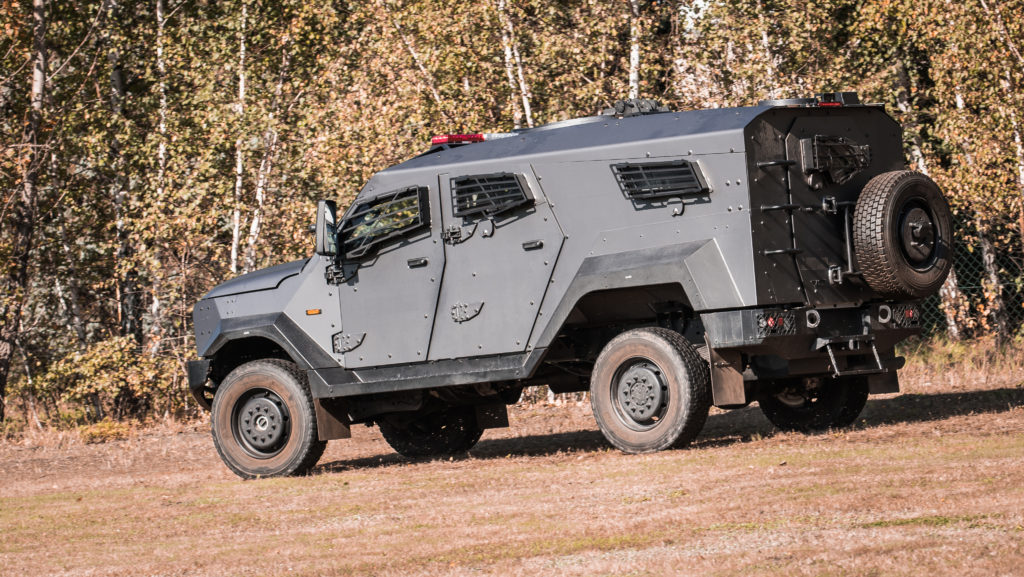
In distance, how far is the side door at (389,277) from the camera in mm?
11180

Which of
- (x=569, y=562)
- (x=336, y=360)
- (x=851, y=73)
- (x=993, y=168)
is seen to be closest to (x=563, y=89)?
(x=851, y=73)

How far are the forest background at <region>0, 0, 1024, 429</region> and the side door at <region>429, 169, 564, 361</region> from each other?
6.89m

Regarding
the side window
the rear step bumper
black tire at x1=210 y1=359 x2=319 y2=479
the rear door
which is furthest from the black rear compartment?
black tire at x1=210 y1=359 x2=319 y2=479

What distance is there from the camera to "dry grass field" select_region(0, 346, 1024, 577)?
6.04m

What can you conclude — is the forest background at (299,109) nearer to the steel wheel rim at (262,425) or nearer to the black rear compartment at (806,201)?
the steel wheel rim at (262,425)

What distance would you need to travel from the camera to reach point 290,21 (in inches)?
852

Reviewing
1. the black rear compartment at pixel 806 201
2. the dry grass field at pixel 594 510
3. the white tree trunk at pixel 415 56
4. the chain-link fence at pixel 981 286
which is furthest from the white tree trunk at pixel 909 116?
the black rear compartment at pixel 806 201

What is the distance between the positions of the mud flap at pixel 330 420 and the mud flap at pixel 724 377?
3.41m

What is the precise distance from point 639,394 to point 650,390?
0.09 meters

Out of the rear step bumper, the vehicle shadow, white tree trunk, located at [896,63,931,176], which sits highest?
white tree trunk, located at [896,63,931,176]

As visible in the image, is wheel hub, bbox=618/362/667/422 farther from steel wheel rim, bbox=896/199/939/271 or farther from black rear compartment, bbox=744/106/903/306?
steel wheel rim, bbox=896/199/939/271

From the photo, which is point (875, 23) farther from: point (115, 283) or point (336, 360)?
point (115, 283)

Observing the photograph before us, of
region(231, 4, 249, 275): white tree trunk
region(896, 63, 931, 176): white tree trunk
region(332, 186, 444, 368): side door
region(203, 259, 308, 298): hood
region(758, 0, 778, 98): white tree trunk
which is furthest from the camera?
region(231, 4, 249, 275): white tree trunk

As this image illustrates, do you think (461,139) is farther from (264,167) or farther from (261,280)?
(264,167)
